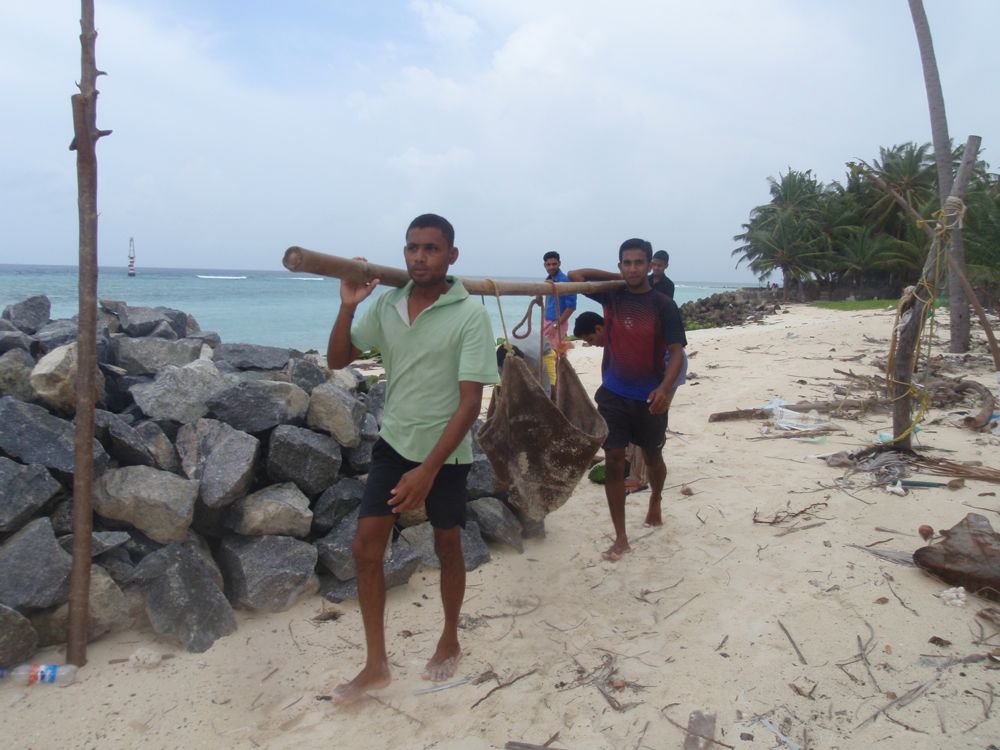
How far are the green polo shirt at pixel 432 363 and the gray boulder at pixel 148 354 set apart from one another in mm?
2254

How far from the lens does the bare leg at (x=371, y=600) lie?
2.85 meters

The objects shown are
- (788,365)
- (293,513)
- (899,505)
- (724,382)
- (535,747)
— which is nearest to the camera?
(535,747)

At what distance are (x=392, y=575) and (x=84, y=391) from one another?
1.79 m

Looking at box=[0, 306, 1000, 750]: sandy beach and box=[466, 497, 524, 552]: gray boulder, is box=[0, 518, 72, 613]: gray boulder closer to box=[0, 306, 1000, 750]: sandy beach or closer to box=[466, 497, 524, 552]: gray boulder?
box=[0, 306, 1000, 750]: sandy beach

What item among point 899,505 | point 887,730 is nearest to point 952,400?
point 899,505

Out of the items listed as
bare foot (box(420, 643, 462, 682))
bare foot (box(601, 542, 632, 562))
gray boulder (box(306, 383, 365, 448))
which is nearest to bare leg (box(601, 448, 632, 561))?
bare foot (box(601, 542, 632, 562))

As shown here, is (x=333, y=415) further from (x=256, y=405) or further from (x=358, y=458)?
(x=256, y=405)

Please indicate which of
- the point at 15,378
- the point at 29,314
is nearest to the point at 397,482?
the point at 15,378

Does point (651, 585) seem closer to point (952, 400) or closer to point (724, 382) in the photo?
point (952, 400)

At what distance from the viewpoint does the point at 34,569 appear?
10.0 feet

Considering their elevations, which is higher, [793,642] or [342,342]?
[342,342]

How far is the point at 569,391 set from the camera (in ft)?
13.7

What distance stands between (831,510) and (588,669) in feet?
8.69

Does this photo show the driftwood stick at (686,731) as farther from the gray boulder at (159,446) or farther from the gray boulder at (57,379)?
the gray boulder at (57,379)
